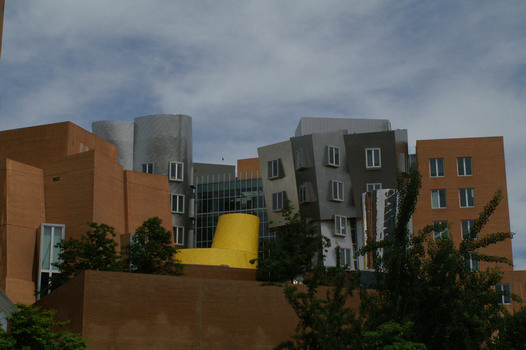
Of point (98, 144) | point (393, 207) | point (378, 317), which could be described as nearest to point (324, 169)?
point (393, 207)

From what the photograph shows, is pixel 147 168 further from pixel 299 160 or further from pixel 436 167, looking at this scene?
pixel 436 167

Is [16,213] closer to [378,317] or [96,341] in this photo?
[96,341]

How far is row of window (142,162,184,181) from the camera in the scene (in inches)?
2304

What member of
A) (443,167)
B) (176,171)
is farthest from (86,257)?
(443,167)

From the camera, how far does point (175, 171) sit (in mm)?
58750

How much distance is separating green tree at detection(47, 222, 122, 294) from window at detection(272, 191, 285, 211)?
20.5m

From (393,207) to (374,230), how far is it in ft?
7.43

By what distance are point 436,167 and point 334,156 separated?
32.3ft

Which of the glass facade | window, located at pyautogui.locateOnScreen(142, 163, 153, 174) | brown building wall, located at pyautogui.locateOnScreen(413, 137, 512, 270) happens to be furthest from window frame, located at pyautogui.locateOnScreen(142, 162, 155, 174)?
brown building wall, located at pyautogui.locateOnScreen(413, 137, 512, 270)

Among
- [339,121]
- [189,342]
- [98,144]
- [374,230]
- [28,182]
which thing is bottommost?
[189,342]

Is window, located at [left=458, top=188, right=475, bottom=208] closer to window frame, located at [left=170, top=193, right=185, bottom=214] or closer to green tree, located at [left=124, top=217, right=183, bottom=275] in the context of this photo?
window frame, located at [left=170, top=193, right=185, bottom=214]

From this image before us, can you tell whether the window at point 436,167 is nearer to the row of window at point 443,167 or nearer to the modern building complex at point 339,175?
the row of window at point 443,167

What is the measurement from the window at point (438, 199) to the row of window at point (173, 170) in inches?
881

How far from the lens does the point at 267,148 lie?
58.5 meters
